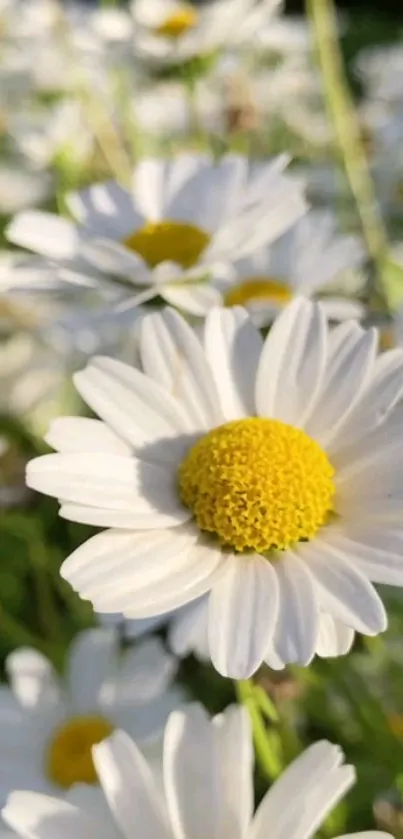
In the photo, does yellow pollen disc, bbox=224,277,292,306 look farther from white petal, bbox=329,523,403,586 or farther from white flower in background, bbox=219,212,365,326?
white petal, bbox=329,523,403,586

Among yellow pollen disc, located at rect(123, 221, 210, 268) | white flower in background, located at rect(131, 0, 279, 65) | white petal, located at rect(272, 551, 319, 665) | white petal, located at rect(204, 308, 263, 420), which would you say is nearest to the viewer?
white petal, located at rect(272, 551, 319, 665)

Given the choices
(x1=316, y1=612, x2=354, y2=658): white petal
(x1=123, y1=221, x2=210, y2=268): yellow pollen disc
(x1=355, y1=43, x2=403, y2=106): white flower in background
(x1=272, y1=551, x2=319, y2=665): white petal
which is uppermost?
(x1=355, y1=43, x2=403, y2=106): white flower in background

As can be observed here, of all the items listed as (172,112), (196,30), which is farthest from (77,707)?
(172,112)

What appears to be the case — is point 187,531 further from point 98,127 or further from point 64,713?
point 98,127

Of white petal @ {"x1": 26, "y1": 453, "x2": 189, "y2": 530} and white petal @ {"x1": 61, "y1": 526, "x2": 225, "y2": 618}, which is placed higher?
white petal @ {"x1": 26, "y1": 453, "x2": 189, "y2": 530}

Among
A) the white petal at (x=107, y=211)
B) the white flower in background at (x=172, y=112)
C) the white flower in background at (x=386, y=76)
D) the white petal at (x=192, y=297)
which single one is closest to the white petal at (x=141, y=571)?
the white petal at (x=192, y=297)

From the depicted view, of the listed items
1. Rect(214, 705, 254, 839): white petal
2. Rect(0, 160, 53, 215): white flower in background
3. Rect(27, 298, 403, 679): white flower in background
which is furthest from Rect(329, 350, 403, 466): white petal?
Rect(0, 160, 53, 215): white flower in background

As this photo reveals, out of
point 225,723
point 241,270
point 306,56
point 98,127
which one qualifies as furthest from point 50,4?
point 225,723
